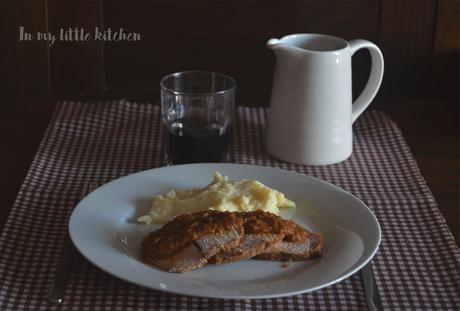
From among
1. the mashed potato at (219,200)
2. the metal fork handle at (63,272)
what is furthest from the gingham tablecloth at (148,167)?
the mashed potato at (219,200)

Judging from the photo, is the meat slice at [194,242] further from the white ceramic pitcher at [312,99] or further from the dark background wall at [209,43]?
the dark background wall at [209,43]

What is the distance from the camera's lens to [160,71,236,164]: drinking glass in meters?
1.19

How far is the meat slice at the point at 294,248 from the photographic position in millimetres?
904

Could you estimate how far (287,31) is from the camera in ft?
5.11

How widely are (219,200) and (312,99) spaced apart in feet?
0.92

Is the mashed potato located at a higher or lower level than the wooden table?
higher

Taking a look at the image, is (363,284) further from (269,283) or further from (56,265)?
(56,265)

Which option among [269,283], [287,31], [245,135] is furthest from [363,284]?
[287,31]

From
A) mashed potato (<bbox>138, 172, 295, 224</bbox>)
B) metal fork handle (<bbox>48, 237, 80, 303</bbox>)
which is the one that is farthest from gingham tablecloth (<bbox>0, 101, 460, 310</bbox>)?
mashed potato (<bbox>138, 172, 295, 224</bbox>)

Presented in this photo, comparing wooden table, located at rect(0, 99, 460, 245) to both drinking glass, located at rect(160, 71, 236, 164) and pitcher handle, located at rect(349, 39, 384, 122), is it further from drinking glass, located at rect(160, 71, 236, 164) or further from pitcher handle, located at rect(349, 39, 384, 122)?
drinking glass, located at rect(160, 71, 236, 164)

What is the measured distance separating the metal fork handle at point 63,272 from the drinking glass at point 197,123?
0.28 m

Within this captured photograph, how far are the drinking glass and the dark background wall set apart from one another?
310mm

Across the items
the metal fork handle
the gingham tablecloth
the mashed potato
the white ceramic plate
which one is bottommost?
the gingham tablecloth

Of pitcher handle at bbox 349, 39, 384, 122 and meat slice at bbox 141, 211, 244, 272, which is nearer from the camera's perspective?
meat slice at bbox 141, 211, 244, 272
